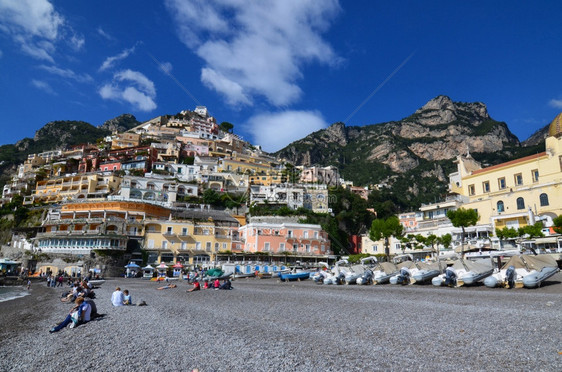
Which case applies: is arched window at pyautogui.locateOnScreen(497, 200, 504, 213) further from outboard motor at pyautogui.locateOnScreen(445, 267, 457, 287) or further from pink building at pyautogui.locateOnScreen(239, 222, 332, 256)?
outboard motor at pyautogui.locateOnScreen(445, 267, 457, 287)

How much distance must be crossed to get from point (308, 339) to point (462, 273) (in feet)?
52.6

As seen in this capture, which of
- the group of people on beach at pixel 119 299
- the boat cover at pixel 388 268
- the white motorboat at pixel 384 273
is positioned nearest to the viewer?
the group of people on beach at pixel 119 299

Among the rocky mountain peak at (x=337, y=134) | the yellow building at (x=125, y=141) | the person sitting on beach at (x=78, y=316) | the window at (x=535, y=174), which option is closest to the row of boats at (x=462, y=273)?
the person sitting on beach at (x=78, y=316)

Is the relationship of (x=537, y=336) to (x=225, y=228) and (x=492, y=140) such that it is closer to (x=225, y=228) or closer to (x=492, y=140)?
(x=225, y=228)

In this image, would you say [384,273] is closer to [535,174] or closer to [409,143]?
[535,174]

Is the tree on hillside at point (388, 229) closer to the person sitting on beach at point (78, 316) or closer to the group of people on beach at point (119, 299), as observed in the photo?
the group of people on beach at point (119, 299)

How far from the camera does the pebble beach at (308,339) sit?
22.2 feet

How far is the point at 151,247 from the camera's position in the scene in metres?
48.0

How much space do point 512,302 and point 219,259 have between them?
1576 inches

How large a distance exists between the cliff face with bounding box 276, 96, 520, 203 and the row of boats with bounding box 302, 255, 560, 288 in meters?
99.9

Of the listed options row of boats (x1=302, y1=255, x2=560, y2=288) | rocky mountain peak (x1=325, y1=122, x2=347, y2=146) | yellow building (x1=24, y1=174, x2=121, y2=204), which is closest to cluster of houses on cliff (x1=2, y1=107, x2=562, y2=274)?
yellow building (x1=24, y1=174, x2=121, y2=204)

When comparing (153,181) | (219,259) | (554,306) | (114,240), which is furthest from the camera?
(153,181)

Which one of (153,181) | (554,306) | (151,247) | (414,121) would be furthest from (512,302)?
(414,121)

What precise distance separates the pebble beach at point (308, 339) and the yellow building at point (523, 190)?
1205 inches
